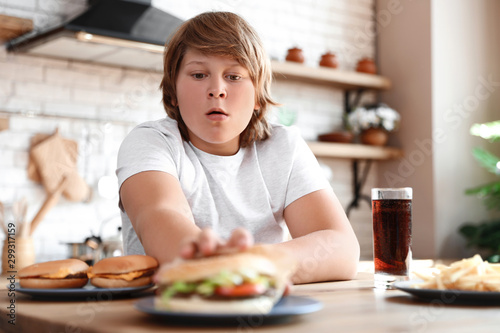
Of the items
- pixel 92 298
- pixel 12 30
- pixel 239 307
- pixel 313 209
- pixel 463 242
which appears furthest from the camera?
pixel 463 242

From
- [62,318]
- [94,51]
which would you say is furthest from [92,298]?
[94,51]

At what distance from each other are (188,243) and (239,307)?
9 centimetres

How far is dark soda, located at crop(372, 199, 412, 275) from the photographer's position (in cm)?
106

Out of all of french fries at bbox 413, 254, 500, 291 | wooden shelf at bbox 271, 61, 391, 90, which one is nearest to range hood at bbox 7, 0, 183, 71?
wooden shelf at bbox 271, 61, 391, 90

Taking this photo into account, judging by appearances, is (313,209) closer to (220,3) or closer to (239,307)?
(239,307)

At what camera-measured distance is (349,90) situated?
415 centimetres

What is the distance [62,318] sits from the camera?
0.68 metres

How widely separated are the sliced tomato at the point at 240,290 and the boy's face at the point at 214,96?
744mm

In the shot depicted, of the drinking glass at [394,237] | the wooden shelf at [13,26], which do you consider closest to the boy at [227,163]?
the drinking glass at [394,237]

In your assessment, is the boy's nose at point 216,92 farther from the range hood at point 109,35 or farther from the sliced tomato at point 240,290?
the range hood at point 109,35

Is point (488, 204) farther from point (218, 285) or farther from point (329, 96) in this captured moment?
point (218, 285)

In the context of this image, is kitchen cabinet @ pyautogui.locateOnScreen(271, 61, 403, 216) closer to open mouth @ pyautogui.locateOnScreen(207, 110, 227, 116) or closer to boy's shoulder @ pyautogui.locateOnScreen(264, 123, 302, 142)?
boy's shoulder @ pyautogui.locateOnScreen(264, 123, 302, 142)

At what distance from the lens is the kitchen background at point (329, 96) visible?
2.96 meters

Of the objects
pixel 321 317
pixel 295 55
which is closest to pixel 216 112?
pixel 321 317
